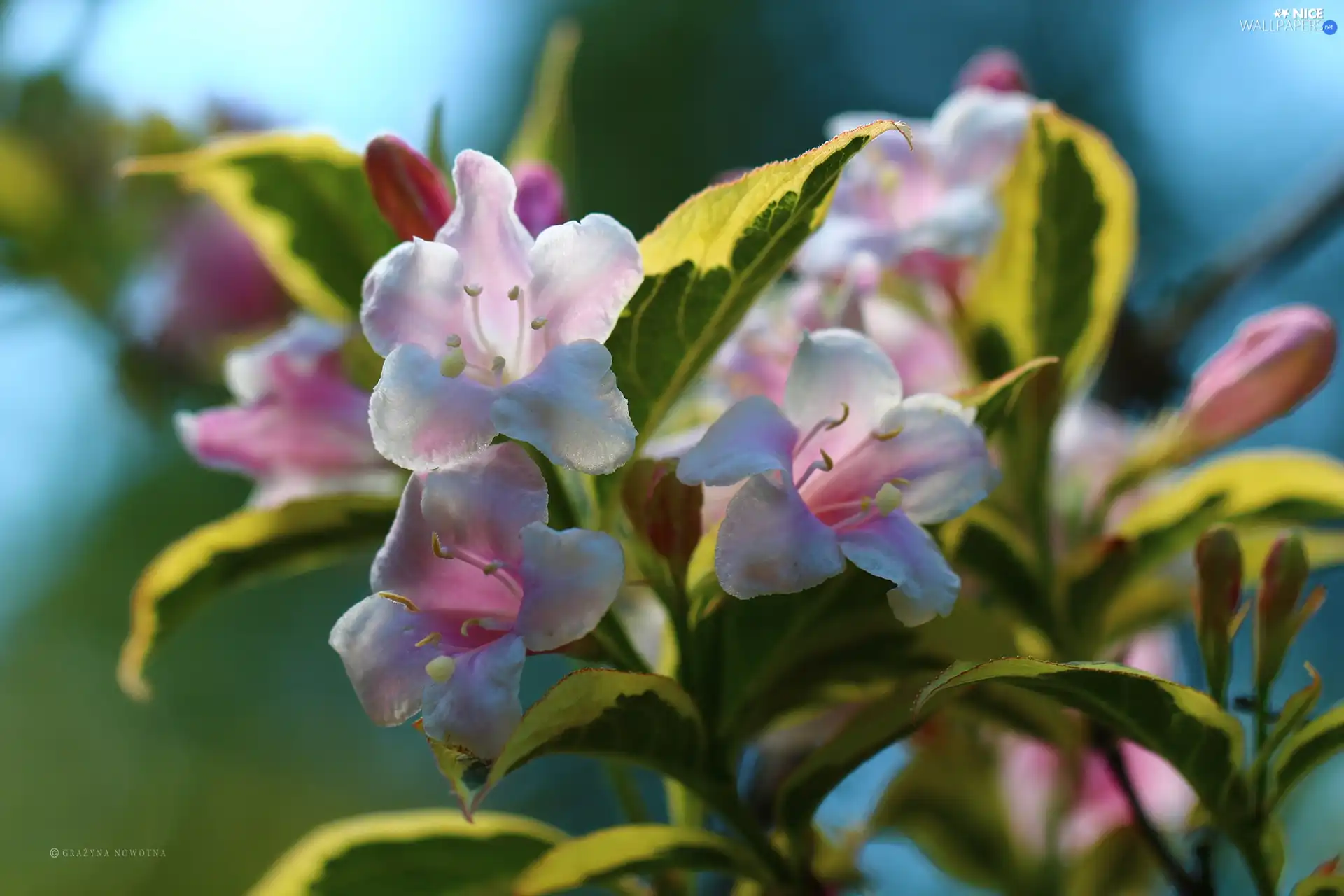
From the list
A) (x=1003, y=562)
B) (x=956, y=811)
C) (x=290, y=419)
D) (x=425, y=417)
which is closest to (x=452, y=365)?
(x=425, y=417)

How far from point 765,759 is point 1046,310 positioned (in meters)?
0.46

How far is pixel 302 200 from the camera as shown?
84 centimetres

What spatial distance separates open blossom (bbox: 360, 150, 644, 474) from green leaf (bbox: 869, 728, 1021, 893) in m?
0.57

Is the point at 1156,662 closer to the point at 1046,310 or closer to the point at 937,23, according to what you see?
the point at 1046,310

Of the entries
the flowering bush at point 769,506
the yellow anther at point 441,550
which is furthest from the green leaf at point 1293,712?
the yellow anther at point 441,550

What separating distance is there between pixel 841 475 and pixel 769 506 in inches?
4.3

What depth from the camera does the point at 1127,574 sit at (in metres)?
0.88

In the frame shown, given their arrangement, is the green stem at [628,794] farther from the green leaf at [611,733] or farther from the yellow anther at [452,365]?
the yellow anther at [452,365]

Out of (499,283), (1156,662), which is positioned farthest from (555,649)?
(1156,662)

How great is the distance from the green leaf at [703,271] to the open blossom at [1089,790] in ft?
1.84

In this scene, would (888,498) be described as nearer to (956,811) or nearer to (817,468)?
(817,468)

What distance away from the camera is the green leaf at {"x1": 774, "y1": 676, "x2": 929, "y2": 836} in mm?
707

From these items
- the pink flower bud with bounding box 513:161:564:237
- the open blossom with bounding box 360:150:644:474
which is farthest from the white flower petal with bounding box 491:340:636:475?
the pink flower bud with bounding box 513:161:564:237

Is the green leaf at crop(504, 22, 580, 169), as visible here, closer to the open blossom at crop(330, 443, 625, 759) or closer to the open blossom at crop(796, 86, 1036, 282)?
the open blossom at crop(796, 86, 1036, 282)
